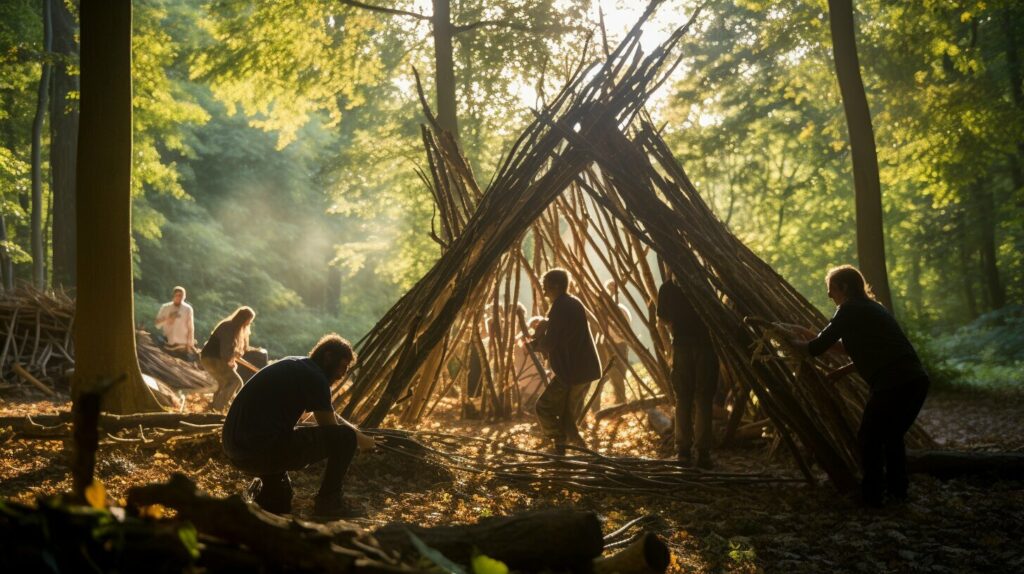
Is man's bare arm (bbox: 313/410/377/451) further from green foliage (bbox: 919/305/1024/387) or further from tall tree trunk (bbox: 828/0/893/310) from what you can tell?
green foliage (bbox: 919/305/1024/387)

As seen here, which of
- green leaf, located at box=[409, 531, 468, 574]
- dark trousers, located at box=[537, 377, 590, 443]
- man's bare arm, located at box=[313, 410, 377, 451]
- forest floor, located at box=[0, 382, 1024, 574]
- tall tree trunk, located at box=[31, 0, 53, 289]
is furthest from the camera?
tall tree trunk, located at box=[31, 0, 53, 289]

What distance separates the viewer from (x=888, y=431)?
517 cm

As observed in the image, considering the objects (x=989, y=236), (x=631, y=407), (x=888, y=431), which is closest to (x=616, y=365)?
(x=631, y=407)

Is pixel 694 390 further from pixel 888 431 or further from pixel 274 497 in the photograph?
pixel 274 497

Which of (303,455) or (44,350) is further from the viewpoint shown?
(44,350)

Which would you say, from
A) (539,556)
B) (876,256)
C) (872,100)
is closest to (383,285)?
(872,100)

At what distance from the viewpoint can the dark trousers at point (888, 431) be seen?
510 cm

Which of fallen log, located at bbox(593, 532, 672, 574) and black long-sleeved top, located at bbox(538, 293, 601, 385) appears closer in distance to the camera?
fallen log, located at bbox(593, 532, 672, 574)

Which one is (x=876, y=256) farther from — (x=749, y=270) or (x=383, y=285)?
(x=383, y=285)

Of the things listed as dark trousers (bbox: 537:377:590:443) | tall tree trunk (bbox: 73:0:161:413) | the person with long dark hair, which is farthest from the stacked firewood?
dark trousers (bbox: 537:377:590:443)

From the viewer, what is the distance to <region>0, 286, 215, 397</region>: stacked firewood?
34.7 ft

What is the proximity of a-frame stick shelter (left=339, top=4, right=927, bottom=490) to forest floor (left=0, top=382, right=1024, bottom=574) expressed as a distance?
1.77 feet

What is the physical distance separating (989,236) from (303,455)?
15693 mm

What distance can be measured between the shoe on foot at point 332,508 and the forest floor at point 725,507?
0.18 m
